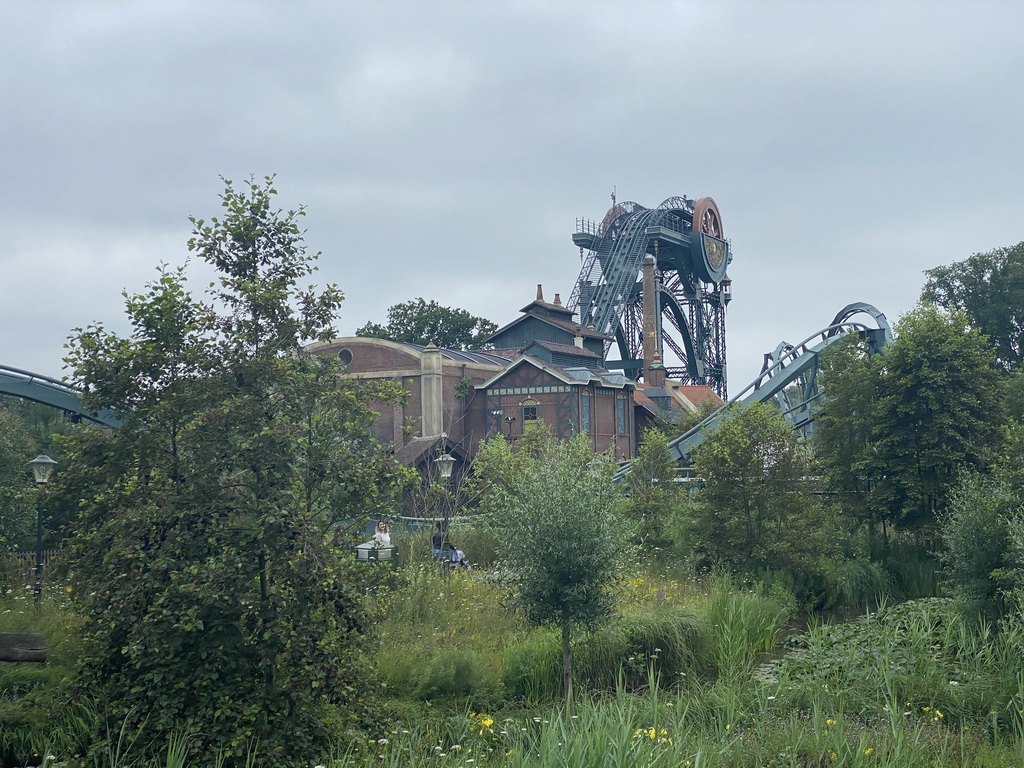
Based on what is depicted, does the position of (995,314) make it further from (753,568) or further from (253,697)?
(253,697)

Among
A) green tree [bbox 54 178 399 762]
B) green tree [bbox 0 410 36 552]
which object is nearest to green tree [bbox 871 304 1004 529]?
green tree [bbox 54 178 399 762]

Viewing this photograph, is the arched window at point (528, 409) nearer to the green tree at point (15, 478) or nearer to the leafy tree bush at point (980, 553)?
the green tree at point (15, 478)

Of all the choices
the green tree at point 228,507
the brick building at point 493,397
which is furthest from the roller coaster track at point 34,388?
the brick building at point 493,397

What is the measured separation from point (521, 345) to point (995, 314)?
24948mm

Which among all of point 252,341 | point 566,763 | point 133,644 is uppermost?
point 252,341

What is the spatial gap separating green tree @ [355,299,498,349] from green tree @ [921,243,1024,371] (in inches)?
1339

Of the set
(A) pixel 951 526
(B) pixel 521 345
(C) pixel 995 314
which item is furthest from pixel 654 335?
(A) pixel 951 526

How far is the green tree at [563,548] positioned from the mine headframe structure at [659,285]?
4758 cm

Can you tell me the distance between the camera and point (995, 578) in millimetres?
14750

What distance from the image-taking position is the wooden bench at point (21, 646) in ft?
31.4

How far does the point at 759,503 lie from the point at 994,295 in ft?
103

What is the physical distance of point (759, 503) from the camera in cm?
2258

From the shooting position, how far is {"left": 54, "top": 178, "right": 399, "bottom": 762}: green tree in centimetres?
786

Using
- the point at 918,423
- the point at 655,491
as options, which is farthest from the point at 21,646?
the point at 918,423
